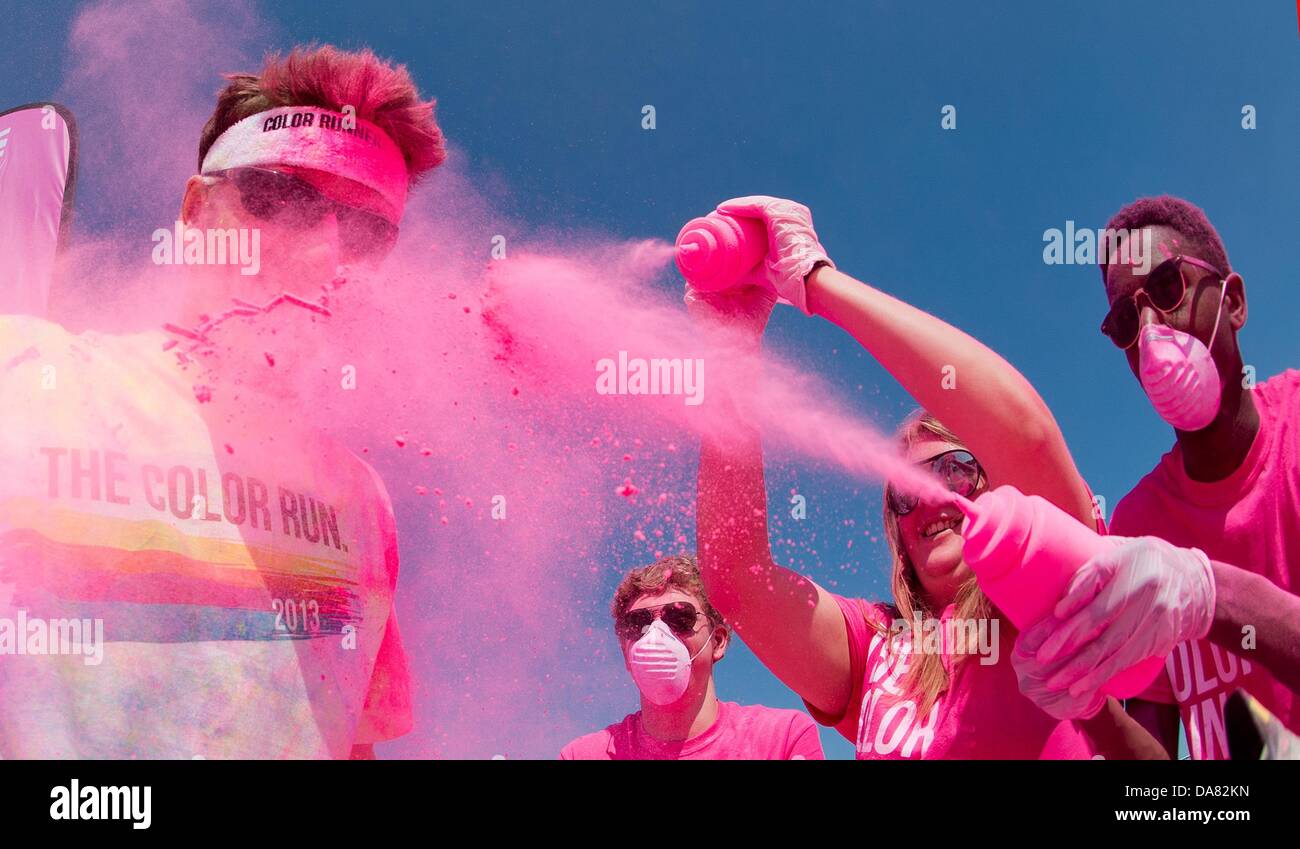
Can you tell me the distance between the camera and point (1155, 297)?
11.0 feet

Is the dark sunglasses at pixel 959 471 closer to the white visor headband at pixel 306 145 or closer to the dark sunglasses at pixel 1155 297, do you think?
the dark sunglasses at pixel 1155 297

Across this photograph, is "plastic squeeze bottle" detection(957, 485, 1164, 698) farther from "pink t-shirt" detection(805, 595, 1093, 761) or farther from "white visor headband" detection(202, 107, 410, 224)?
"white visor headband" detection(202, 107, 410, 224)

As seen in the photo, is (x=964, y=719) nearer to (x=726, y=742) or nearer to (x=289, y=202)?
(x=726, y=742)

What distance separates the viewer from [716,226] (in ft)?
10.4

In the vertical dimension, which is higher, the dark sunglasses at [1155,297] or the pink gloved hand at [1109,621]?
the dark sunglasses at [1155,297]

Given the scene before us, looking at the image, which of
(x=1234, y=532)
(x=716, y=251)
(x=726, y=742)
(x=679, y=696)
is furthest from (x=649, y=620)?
(x=1234, y=532)

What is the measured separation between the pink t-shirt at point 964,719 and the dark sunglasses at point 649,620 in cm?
62

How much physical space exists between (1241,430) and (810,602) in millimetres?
1387

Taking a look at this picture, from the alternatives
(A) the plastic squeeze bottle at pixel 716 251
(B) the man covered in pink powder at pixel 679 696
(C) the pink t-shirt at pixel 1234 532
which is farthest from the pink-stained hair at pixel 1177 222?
(B) the man covered in pink powder at pixel 679 696

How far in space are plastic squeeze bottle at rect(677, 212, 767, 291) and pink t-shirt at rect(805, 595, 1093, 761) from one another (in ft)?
3.87

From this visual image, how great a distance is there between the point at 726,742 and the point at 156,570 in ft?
5.89

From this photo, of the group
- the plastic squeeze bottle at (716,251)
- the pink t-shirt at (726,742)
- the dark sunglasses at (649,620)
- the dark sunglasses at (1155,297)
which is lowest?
the pink t-shirt at (726,742)

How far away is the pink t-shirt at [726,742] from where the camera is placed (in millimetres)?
3447
